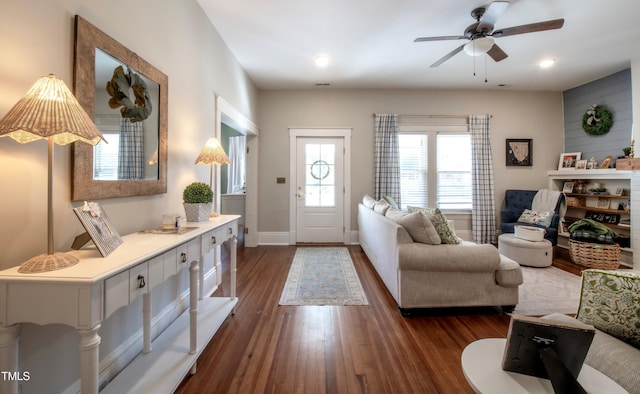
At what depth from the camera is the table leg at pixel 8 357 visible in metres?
0.90

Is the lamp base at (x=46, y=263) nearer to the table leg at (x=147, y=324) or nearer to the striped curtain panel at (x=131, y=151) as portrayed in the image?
the striped curtain panel at (x=131, y=151)

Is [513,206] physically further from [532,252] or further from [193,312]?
[193,312]

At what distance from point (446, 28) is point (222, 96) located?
266 cm

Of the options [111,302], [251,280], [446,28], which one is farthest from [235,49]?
[111,302]

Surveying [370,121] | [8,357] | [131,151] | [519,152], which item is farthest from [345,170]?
[8,357]

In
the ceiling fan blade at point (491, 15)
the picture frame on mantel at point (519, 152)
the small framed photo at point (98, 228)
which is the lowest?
the small framed photo at point (98, 228)

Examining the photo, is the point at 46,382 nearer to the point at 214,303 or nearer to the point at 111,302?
the point at 111,302

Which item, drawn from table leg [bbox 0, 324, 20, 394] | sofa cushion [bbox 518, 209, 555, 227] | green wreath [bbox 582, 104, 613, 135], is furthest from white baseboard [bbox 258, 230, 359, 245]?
green wreath [bbox 582, 104, 613, 135]

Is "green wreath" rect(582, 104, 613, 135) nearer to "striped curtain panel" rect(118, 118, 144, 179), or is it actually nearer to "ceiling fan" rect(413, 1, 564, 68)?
"ceiling fan" rect(413, 1, 564, 68)

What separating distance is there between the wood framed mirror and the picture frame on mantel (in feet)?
18.2

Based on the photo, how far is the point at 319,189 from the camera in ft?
16.6

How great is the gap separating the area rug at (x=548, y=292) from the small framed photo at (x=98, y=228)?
3.05 metres

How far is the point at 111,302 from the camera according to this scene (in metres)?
1.00

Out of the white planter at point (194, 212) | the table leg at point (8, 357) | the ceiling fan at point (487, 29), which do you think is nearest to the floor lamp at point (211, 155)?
the white planter at point (194, 212)
